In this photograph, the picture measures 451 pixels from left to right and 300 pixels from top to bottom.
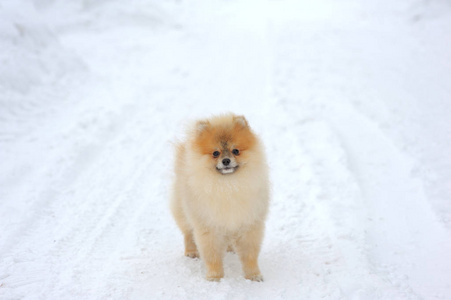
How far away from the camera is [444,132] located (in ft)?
22.1

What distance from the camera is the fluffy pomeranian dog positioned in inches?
141

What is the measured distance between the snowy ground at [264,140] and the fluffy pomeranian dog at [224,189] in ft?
1.15

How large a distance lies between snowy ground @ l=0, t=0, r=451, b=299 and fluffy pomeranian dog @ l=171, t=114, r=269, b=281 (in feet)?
1.15

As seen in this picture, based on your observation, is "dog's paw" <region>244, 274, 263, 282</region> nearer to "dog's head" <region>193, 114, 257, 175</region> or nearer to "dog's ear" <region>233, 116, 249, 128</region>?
"dog's head" <region>193, 114, 257, 175</region>

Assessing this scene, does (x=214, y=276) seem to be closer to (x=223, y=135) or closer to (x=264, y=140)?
(x=223, y=135)

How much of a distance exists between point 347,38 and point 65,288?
485 inches

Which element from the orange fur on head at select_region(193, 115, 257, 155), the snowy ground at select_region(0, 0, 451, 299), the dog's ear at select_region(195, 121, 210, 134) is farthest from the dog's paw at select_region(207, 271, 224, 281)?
the dog's ear at select_region(195, 121, 210, 134)

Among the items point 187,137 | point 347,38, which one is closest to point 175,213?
point 187,137

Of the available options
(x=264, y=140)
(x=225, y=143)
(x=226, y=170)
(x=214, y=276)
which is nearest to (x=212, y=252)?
(x=214, y=276)

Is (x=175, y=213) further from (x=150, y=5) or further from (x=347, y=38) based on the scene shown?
(x=150, y=5)

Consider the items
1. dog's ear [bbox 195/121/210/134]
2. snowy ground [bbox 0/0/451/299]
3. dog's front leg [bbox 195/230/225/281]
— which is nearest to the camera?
dog's ear [bbox 195/121/210/134]

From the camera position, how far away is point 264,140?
740cm

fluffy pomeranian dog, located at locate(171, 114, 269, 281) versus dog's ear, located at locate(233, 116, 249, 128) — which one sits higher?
dog's ear, located at locate(233, 116, 249, 128)

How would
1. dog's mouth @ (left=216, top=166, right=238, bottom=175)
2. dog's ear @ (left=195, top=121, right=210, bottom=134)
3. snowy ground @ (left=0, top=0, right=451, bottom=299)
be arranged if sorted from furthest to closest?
snowy ground @ (left=0, top=0, right=451, bottom=299), dog's ear @ (left=195, top=121, right=210, bottom=134), dog's mouth @ (left=216, top=166, right=238, bottom=175)
